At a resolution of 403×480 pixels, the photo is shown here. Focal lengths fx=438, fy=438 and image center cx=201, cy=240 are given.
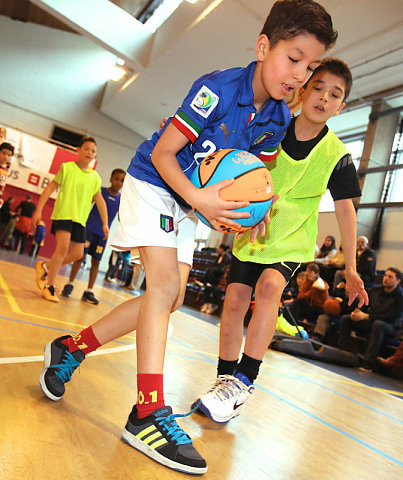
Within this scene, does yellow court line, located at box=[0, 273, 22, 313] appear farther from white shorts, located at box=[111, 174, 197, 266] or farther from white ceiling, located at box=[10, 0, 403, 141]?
white ceiling, located at box=[10, 0, 403, 141]

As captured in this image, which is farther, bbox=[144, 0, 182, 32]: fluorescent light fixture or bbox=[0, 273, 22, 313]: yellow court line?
bbox=[144, 0, 182, 32]: fluorescent light fixture

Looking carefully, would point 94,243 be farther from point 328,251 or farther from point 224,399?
point 328,251

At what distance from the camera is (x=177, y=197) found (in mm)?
1675

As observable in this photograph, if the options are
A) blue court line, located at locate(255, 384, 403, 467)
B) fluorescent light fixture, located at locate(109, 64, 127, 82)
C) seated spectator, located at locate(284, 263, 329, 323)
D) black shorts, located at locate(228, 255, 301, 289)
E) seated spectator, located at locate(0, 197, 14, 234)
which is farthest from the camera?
fluorescent light fixture, located at locate(109, 64, 127, 82)

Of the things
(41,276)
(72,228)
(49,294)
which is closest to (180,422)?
(49,294)

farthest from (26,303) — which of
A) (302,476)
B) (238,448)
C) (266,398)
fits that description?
(302,476)

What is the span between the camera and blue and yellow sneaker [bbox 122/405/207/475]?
1.25 m

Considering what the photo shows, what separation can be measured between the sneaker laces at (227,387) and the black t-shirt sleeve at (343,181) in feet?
3.46

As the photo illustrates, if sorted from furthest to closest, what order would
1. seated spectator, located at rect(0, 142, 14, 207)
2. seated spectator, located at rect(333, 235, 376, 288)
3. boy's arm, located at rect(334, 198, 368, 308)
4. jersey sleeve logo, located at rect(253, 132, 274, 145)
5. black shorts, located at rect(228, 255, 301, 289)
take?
seated spectator, located at rect(333, 235, 376, 288) → seated spectator, located at rect(0, 142, 14, 207) → black shorts, located at rect(228, 255, 301, 289) → boy's arm, located at rect(334, 198, 368, 308) → jersey sleeve logo, located at rect(253, 132, 274, 145)

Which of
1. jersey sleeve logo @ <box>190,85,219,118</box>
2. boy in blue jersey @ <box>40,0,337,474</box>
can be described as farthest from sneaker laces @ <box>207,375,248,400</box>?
jersey sleeve logo @ <box>190,85,219,118</box>

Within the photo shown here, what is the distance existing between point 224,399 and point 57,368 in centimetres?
70

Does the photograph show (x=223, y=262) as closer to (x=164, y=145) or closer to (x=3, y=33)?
(x=164, y=145)

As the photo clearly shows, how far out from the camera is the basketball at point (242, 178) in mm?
1416

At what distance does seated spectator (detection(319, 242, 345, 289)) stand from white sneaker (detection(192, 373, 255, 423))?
7.13 metres
